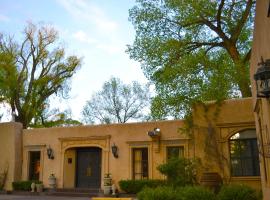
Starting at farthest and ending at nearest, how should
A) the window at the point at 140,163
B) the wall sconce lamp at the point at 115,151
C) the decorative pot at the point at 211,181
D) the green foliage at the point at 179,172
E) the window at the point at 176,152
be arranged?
1. the wall sconce lamp at the point at 115,151
2. the window at the point at 140,163
3. the window at the point at 176,152
4. the green foliage at the point at 179,172
5. the decorative pot at the point at 211,181

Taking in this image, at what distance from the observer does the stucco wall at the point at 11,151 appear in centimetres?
2036

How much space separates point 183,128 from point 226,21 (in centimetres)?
796

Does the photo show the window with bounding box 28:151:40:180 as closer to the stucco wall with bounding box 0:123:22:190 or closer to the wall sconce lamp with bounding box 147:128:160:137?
the stucco wall with bounding box 0:123:22:190

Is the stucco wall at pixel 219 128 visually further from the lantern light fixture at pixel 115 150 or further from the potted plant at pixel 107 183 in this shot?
the potted plant at pixel 107 183

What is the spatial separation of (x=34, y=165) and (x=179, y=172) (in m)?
10.3

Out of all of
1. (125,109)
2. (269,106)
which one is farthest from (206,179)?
(125,109)

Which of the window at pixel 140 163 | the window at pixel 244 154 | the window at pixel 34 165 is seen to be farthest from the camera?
the window at pixel 34 165

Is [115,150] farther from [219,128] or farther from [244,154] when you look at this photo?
[244,154]

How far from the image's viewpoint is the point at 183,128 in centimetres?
1623

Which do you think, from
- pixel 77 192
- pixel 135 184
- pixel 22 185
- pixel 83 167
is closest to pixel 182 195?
pixel 135 184

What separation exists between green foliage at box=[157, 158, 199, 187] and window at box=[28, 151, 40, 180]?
932cm

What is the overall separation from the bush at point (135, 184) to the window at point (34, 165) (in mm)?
6215

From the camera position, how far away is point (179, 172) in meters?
14.2

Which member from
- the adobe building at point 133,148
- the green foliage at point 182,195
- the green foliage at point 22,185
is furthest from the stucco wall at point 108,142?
the green foliage at point 182,195
